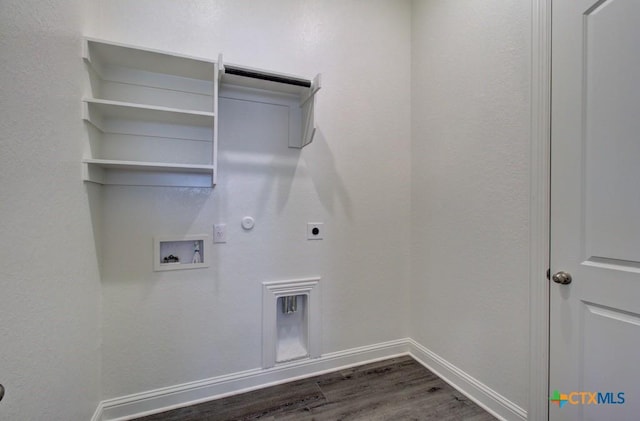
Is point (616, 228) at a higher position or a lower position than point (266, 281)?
higher

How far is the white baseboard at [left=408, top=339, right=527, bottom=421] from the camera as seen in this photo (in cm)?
156

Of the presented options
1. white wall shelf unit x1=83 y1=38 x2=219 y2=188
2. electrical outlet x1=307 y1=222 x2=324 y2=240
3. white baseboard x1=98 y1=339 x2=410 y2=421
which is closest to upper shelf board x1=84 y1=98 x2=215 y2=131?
white wall shelf unit x1=83 y1=38 x2=219 y2=188

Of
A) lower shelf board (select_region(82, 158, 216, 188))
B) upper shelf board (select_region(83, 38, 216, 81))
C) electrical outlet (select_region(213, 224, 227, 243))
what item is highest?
upper shelf board (select_region(83, 38, 216, 81))

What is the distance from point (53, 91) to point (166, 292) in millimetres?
1162

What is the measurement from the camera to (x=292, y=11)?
6.47ft

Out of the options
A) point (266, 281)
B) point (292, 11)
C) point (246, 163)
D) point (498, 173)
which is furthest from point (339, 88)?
point (266, 281)

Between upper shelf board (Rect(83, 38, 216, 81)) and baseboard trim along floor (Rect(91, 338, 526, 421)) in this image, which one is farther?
baseboard trim along floor (Rect(91, 338, 526, 421))

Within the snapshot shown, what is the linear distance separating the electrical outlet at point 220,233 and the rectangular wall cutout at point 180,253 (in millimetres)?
61

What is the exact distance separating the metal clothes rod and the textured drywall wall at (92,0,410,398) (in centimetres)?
29

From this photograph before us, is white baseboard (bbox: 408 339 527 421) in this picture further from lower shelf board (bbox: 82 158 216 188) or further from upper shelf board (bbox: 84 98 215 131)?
upper shelf board (bbox: 84 98 215 131)

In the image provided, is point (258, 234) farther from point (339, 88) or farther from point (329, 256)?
point (339, 88)

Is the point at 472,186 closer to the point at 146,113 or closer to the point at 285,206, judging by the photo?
the point at 285,206

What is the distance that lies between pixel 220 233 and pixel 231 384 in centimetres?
102

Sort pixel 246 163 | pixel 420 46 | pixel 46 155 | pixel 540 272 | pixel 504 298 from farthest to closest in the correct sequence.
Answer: pixel 420 46, pixel 246 163, pixel 504 298, pixel 540 272, pixel 46 155
